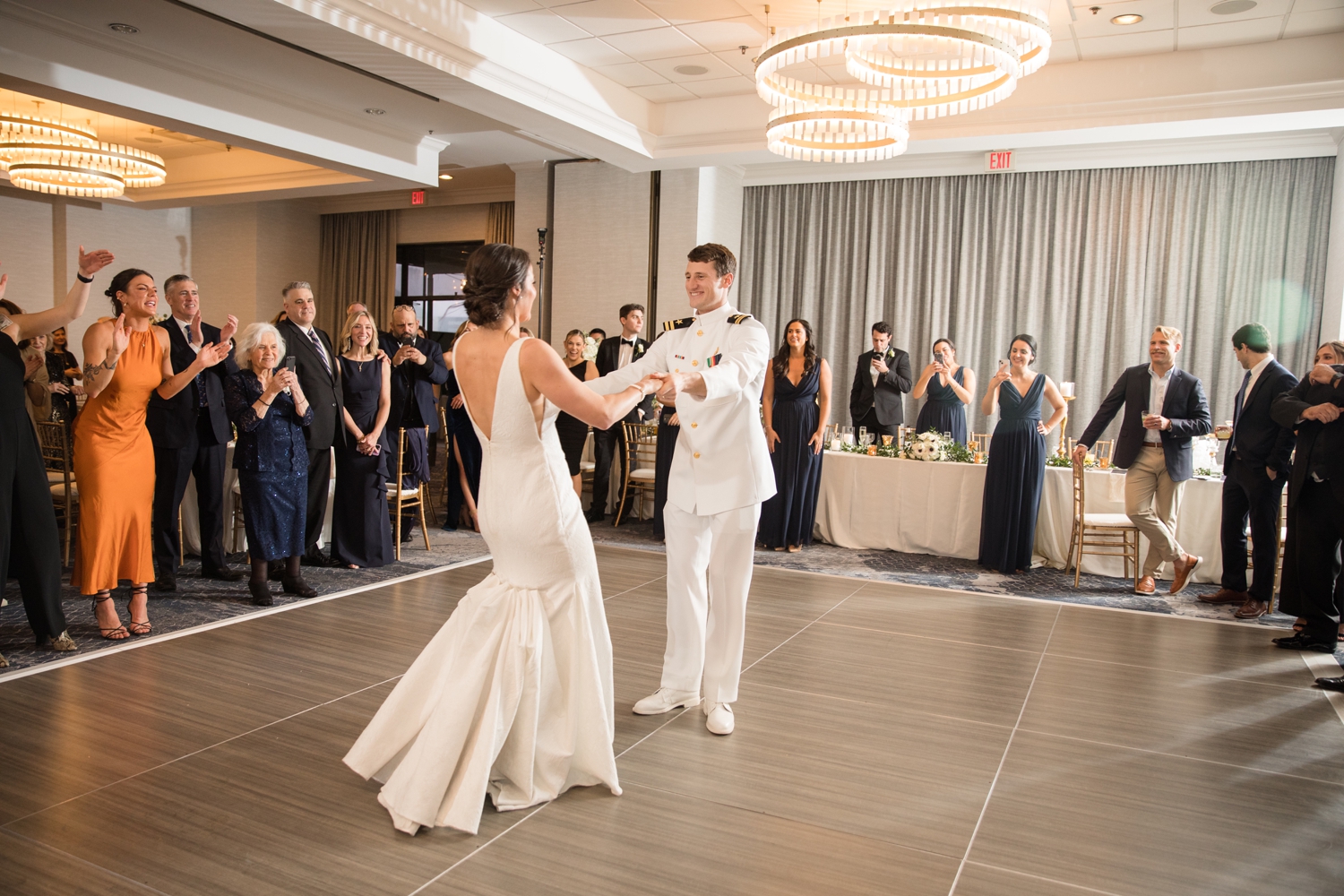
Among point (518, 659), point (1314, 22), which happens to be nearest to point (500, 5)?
point (518, 659)

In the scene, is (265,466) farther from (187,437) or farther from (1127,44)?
(1127,44)

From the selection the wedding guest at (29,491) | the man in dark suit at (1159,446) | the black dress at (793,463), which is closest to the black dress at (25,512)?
the wedding guest at (29,491)

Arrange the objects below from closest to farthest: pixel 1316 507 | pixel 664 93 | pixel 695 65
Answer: pixel 1316 507 < pixel 695 65 < pixel 664 93

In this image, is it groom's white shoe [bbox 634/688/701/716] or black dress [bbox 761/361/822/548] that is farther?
black dress [bbox 761/361/822/548]

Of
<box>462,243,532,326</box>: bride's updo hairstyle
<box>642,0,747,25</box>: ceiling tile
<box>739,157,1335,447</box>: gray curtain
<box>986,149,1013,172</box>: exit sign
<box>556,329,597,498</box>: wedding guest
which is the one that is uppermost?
<box>642,0,747,25</box>: ceiling tile

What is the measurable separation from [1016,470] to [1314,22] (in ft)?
12.2

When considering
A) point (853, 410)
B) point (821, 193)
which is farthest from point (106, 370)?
point (821, 193)

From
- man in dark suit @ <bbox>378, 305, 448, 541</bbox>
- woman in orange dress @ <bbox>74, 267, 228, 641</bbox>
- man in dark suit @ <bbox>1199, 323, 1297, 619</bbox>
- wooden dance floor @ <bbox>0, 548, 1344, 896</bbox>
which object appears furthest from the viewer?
man in dark suit @ <bbox>378, 305, 448, 541</bbox>

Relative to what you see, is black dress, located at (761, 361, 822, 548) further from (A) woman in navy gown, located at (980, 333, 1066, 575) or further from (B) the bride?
(B) the bride

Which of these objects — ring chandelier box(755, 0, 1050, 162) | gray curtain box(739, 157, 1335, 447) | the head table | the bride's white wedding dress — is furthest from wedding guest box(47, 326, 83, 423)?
gray curtain box(739, 157, 1335, 447)

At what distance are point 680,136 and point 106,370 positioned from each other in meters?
5.97

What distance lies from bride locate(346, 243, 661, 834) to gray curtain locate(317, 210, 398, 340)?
40.9 feet

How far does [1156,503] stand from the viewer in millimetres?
6109

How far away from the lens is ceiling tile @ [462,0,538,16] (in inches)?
254
